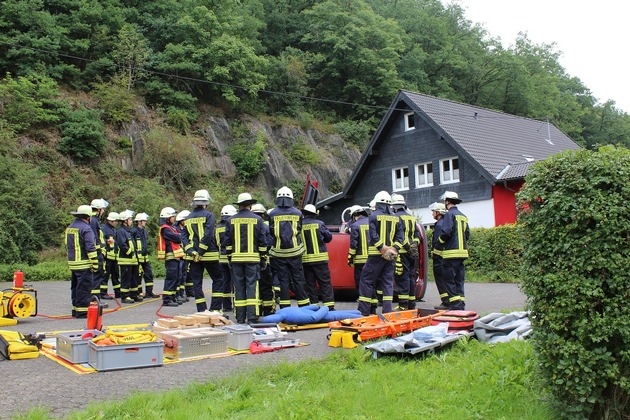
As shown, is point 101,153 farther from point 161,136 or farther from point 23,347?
point 23,347

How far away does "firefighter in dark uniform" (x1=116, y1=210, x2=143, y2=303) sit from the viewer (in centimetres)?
1319

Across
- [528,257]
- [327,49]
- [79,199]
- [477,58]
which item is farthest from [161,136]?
[477,58]

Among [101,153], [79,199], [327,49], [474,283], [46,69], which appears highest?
[327,49]

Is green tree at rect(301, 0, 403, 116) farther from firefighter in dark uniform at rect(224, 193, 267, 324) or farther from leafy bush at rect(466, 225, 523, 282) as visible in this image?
firefighter in dark uniform at rect(224, 193, 267, 324)

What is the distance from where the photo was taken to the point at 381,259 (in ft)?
32.0

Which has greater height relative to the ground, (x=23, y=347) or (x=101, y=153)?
(x=101, y=153)

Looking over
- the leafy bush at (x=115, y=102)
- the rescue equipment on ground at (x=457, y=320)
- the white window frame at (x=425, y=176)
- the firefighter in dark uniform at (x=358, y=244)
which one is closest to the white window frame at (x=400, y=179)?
the white window frame at (x=425, y=176)

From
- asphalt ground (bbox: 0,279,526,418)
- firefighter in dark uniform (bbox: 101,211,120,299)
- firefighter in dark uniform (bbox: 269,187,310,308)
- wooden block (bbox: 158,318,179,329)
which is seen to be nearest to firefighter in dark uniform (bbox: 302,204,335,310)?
firefighter in dark uniform (bbox: 269,187,310,308)

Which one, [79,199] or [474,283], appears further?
[79,199]

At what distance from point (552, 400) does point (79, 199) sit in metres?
23.3

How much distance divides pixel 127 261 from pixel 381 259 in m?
6.58

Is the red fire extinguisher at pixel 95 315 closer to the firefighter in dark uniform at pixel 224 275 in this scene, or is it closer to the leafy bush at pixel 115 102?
the firefighter in dark uniform at pixel 224 275

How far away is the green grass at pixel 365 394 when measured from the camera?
15.4 ft

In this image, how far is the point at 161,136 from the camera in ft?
94.9
